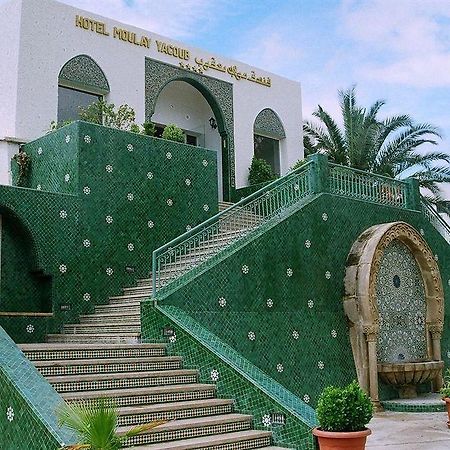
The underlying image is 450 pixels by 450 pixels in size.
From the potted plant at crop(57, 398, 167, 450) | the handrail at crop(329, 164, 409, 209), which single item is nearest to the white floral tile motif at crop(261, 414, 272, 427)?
the potted plant at crop(57, 398, 167, 450)

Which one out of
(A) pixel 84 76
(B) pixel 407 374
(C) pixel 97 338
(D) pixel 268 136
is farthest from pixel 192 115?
(C) pixel 97 338

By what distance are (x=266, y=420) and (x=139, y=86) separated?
9547 millimetres

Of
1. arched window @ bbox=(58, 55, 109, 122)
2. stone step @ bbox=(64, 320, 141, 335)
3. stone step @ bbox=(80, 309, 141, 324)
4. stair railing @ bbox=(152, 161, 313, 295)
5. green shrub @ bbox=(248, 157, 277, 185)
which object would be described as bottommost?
stone step @ bbox=(64, 320, 141, 335)

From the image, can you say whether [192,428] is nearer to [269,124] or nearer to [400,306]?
[400,306]

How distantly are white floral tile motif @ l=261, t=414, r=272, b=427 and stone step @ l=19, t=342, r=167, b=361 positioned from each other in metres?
1.72

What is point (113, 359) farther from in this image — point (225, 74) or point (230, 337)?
point (225, 74)

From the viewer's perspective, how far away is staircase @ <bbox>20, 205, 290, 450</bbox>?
6098mm

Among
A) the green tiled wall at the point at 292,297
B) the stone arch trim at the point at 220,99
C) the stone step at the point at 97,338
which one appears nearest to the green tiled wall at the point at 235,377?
the stone step at the point at 97,338

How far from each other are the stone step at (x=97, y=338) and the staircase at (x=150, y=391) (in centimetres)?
3

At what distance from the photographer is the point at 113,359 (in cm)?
731

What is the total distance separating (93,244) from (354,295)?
4304 mm

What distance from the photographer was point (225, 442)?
6.04m

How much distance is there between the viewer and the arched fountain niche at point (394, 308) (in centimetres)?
1083

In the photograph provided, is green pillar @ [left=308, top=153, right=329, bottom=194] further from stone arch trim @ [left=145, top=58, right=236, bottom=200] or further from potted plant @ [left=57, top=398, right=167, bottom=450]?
potted plant @ [left=57, top=398, right=167, bottom=450]
